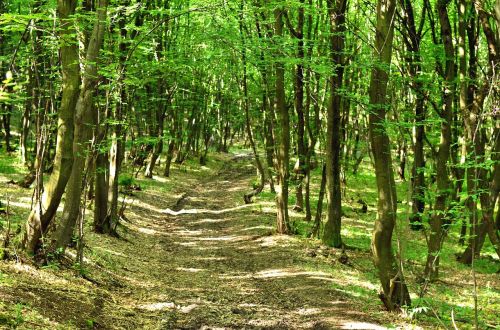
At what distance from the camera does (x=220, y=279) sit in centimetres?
1124

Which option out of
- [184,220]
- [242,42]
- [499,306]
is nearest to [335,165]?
[242,42]

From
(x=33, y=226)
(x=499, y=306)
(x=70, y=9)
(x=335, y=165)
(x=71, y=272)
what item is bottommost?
(x=499, y=306)

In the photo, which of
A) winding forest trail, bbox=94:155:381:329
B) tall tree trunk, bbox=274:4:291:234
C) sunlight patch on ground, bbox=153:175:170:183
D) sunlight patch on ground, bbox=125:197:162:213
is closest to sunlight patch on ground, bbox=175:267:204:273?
winding forest trail, bbox=94:155:381:329

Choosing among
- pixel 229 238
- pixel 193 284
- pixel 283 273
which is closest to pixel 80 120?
pixel 193 284

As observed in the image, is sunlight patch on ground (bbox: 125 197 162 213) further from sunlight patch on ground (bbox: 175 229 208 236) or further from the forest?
sunlight patch on ground (bbox: 175 229 208 236)

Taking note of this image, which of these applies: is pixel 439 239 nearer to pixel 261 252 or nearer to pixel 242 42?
pixel 261 252

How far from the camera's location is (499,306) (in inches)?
452

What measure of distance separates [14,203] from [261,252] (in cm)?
693

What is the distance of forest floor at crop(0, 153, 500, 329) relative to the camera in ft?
23.9

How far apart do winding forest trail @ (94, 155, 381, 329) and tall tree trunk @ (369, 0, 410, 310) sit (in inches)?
31.7

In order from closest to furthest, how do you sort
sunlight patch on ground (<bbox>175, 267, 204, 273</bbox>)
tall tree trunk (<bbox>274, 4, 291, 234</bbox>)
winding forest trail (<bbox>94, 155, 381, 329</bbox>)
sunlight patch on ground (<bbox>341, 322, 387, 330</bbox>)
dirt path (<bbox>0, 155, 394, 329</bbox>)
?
1. dirt path (<bbox>0, 155, 394, 329</bbox>)
2. sunlight patch on ground (<bbox>341, 322, 387, 330</bbox>)
3. winding forest trail (<bbox>94, 155, 381, 329</bbox>)
4. sunlight patch on ground (<bbox>175, 267, 204, 273</bbox>)
5. tall tree trunk (<bbox>274, 4, 291, 234</bbox>)

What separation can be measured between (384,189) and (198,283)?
464 cm

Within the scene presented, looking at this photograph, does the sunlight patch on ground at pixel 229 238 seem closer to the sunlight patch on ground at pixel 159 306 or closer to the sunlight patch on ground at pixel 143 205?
the sunlight patch on ground at pixel 143 205

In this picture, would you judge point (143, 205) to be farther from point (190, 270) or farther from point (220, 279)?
point (220, 279)
